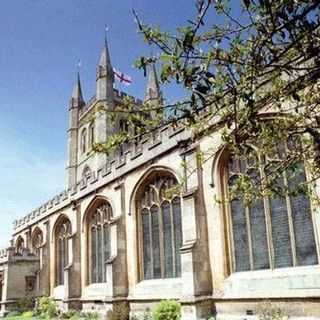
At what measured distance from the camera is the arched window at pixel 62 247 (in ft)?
87.4

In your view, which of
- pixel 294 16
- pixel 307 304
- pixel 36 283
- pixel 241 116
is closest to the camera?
pixel 294 16

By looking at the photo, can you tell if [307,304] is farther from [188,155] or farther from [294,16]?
[294,16]

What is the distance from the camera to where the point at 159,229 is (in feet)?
56.0

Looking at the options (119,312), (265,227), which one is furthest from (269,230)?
(119,312)

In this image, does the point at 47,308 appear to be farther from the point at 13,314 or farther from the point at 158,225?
the point at 158,225

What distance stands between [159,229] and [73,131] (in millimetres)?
30525

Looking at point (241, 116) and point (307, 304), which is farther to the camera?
point (307, 304)

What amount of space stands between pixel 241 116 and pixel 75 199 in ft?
69.8

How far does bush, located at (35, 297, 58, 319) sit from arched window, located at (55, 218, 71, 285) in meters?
1.99

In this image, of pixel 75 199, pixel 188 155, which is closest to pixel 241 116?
pixel 188 155

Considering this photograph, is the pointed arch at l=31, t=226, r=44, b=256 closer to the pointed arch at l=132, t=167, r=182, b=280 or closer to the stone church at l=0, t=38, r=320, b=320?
the stone church at l=0, t=38, r=320, b=320

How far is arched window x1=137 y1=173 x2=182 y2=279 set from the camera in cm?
1617

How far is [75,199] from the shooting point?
24406 mm

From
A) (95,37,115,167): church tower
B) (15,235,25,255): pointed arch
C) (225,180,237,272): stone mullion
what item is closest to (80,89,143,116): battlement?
(95,37,115,167): church tower
